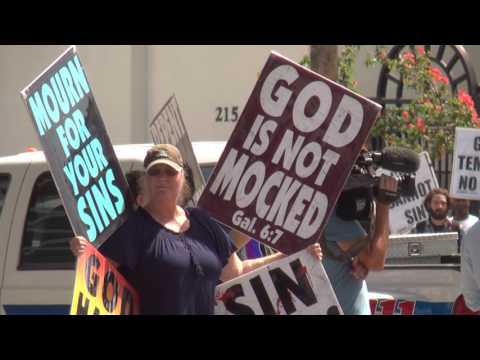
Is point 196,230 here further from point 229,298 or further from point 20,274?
point 20,274

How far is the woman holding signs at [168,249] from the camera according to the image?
4273 millimetres

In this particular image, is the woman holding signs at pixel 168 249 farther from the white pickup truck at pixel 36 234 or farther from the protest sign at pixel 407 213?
the protest sign at pixel 407 213

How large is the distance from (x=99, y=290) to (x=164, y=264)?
0.87ft

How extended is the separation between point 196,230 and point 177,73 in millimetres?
12793

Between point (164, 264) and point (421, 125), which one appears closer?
point (164, 264)

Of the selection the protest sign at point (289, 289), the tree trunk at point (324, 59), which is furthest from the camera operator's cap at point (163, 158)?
the tree trunk at point (324, 59)

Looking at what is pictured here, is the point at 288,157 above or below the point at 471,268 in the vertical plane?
above

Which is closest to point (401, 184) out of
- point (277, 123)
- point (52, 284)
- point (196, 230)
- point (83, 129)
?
point (277, 123)

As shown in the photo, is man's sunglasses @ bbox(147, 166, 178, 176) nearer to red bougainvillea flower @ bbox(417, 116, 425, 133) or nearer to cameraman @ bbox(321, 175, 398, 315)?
cameraman @ bbox(321, 175, 398, 315)

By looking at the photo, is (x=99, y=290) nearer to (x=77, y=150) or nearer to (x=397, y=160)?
(x=77, y=150)

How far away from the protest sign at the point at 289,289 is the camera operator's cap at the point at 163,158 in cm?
57

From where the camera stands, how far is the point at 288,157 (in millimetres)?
4746

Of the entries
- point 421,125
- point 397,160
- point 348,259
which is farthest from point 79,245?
point 421,125

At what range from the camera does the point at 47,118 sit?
4.32m
